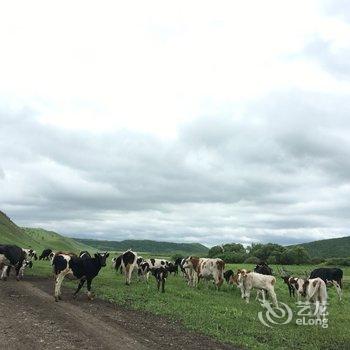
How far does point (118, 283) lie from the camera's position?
98.7 ft

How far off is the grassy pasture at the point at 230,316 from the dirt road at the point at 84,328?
1.08 m

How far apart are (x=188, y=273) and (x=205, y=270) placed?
2.07 m

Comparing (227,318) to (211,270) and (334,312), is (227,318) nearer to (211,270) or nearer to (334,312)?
(334,312)

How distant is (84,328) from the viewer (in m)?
15.1

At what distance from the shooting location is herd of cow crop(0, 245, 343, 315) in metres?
22.4

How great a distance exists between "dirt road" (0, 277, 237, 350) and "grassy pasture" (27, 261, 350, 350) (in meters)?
1.08

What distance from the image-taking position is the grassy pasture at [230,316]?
633 inches

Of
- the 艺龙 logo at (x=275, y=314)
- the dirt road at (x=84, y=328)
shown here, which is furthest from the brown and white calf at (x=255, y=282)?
the dirt road at (x=84, y=328)

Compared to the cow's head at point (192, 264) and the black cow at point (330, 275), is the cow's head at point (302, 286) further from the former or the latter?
the cow's head at point (192, 264)

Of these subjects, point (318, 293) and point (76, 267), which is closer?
point (318, 293)

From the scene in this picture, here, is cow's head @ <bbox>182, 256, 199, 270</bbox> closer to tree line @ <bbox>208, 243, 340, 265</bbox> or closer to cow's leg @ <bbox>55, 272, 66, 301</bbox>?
cow's leg @ <bbox>55, 272, 66, 301</bbox>

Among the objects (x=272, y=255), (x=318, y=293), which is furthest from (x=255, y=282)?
(x=272, y=255)

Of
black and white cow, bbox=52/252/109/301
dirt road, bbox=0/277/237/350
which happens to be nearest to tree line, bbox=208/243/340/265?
black and white cow, bbox=52/252/109/301

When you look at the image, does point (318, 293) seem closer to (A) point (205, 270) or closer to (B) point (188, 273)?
(A) point (205, 270)
